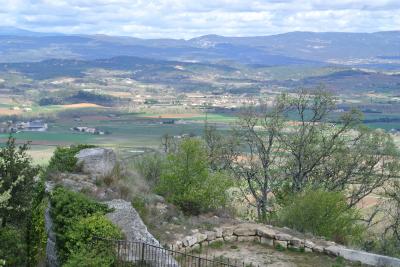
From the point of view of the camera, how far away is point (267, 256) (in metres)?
20.8

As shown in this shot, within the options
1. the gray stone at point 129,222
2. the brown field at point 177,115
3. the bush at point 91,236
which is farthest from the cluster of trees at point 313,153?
the brown field at point 177,115

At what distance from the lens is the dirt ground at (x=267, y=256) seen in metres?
19.9

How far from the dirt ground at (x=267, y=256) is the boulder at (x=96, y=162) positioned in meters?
5.74

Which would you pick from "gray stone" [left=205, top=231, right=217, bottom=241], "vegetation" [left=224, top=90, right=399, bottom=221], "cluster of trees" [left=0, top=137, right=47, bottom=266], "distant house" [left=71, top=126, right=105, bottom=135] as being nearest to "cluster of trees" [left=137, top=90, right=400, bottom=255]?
"vegetation" [left=224, top=90, right=399, bottom=221]

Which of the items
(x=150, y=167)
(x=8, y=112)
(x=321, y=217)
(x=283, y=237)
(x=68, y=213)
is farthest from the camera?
→ (x=8, y=112)

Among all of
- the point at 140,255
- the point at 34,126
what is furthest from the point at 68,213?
the point at 34,126

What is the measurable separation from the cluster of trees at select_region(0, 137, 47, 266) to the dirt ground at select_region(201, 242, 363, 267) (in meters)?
6.51

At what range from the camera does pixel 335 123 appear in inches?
1374

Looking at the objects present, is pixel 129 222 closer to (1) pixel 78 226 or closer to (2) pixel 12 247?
(1) pixel 78 226

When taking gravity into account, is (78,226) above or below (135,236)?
above

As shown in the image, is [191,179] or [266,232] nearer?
[266,232]

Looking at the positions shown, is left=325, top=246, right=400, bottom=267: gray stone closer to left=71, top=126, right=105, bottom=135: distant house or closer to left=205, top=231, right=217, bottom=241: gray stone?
left=205, top=231, right=217, bottom=241: gray stone

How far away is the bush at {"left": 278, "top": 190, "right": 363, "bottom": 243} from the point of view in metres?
24.8

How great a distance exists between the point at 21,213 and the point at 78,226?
2.53 meters
